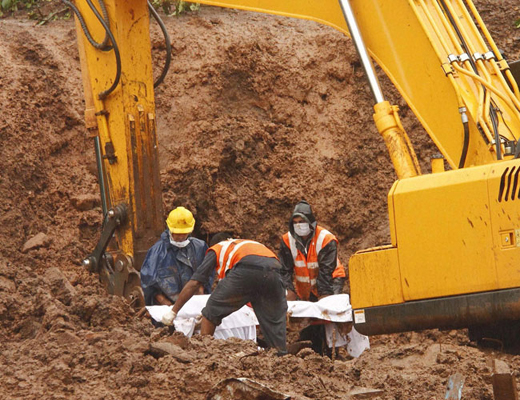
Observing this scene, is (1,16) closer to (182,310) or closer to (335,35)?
(335,35)

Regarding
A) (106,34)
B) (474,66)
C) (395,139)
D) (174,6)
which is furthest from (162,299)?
(174,6)

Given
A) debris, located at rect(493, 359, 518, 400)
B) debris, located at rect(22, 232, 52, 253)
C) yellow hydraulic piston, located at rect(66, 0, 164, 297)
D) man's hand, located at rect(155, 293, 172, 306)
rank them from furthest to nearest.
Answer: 1. debris, located at rect(22, 232, 52, 253)
2. man's hand, located at rect(155, 293, 172, 306)
3. yellow hydraulic piston, located at rect(66, 0, 164, 297)
4. debris, located at rect(493, 359, 518, 400)

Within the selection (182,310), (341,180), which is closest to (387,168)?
(341,180)

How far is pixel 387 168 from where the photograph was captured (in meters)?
11.5

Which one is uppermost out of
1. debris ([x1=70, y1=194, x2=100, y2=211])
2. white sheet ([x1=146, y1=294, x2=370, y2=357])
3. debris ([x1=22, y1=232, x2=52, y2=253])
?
debris ([x1=70, y1=194, x2=100, y2=211])

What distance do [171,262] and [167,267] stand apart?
3.5 inches

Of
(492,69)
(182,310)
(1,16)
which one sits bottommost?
(182,310)

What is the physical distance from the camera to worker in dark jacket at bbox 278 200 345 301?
8602 mm

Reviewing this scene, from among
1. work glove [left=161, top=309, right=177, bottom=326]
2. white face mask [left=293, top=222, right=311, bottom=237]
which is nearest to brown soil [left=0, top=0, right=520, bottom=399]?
white face mask [left=293, top=222, right=311, bottom=237]

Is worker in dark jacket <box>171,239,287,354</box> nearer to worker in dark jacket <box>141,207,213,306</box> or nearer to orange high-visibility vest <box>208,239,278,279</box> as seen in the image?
orange high-visibility vest <box>208,239,278,279</box>

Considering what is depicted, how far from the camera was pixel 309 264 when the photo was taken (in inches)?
345

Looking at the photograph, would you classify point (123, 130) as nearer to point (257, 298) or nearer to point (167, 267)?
point (167, 267)

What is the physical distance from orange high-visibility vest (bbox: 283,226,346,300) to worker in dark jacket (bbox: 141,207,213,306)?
3.00ft

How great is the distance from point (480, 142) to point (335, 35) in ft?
22.7
